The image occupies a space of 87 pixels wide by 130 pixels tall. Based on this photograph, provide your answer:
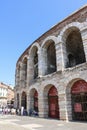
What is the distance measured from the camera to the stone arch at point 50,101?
51.0 feet

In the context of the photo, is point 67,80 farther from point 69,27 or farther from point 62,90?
point 69,27

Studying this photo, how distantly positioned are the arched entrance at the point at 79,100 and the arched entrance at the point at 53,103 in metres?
2.25

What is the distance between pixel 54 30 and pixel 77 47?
3678mm

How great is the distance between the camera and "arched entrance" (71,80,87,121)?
1305cm

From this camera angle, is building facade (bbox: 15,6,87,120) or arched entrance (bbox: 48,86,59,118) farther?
arched entrance (bbox: 48,86,59,118)

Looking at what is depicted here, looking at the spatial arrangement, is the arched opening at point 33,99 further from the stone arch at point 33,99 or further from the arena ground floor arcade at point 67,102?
the arena ground floor arcade at point 67,102

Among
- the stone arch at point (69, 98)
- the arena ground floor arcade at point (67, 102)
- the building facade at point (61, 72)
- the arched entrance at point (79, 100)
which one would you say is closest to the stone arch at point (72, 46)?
the building facade at point (61, 72)

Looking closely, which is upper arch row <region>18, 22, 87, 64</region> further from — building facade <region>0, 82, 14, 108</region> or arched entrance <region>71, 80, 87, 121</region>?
building facade <region>0, 82, 14, 108</region>

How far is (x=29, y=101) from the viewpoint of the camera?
19.0 metres

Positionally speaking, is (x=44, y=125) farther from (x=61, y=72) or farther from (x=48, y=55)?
(x=48, y=55)

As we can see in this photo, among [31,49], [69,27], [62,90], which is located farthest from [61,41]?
[31,49]

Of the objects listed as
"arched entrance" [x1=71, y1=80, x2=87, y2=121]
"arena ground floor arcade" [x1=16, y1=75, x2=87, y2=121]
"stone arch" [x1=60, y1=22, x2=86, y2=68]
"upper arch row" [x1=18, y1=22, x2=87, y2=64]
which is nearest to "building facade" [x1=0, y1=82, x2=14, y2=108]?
"arena ground floor arcade" [x1=16, y1=75, x2=87, y2=121]

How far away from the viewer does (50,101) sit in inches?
639

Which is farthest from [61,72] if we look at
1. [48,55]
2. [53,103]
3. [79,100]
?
[48,55]
